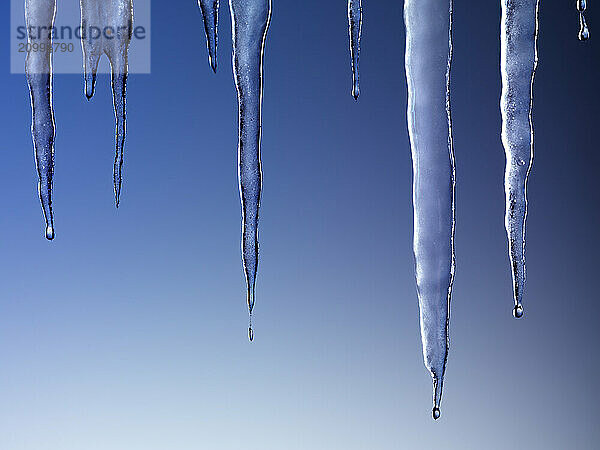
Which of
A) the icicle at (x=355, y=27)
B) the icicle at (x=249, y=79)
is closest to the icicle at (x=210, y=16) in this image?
the icicle at (x=249, y=79)

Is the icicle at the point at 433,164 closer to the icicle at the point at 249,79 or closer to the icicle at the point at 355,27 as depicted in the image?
the icicle at the point at 355,27

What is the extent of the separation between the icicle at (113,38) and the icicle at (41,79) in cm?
4

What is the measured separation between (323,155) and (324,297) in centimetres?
24

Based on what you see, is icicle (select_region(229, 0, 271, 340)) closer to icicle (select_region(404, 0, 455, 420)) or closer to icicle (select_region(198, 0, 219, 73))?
icicle (select_region(198, 0, 219, 73))

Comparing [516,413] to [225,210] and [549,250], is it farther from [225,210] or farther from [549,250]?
[225,210]

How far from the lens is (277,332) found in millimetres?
1148

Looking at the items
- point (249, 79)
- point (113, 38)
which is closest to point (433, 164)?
point (249, 79)

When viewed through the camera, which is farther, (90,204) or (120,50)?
(90,204)

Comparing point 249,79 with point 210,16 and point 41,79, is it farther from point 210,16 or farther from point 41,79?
point 41,79

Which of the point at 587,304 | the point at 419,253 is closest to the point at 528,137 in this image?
the point at 419,253

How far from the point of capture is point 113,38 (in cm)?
82

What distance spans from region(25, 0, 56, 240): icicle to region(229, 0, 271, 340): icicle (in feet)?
0.73

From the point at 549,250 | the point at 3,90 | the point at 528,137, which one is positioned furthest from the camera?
the point at 549,250

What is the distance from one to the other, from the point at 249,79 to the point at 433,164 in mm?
230
